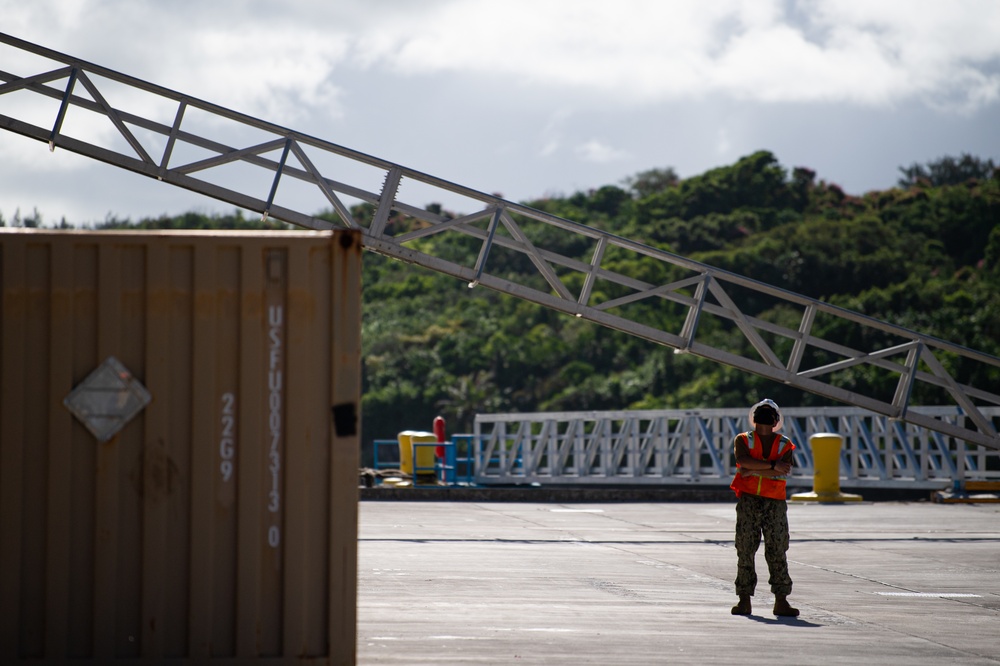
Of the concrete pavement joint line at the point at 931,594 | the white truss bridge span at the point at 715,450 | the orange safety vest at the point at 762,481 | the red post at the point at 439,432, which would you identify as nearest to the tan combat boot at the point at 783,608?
the orange safety vest at the point at 762,481

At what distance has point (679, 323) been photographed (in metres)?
54.8

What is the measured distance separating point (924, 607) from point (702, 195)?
72.3 meters

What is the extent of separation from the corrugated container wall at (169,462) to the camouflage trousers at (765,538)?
396 centimetres

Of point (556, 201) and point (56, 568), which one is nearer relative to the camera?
point (56, 568)

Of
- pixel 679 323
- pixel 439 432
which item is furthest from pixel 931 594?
pixel 679 323

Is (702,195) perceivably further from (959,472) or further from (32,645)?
(32,645)

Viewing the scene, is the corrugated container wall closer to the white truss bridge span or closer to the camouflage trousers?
the camouflage trousers

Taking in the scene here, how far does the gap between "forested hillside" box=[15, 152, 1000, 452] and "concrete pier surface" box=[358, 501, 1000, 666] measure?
28.1 meters

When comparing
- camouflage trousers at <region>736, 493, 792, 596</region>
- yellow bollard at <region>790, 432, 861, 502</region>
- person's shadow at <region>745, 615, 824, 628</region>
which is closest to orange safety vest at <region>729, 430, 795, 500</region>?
camouflage trousers at <region>736, 493, 792, 596</region>

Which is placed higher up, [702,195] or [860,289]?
[702,195]

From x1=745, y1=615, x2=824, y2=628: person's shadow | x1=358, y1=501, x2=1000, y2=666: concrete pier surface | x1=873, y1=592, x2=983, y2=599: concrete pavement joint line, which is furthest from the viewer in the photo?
x1=873, y1=592, x2=983, y2=599: concrete pavement joint line

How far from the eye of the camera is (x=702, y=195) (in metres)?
80.2

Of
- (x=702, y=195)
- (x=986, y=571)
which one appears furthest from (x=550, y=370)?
(x=986, y=571)

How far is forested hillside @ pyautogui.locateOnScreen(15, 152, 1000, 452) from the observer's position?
51.0m
